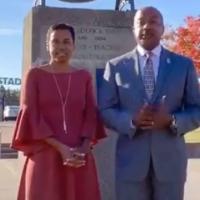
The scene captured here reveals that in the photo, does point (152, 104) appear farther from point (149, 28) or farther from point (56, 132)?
point (56, 132)

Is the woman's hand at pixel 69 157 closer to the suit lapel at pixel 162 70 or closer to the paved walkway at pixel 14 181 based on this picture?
the suit lapel at pixel 162 70

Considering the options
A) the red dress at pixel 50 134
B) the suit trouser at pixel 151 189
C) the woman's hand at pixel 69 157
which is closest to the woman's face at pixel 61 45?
the red dress at pixel 50 134

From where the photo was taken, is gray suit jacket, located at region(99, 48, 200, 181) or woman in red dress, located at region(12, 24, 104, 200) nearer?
gray suit jacket, located at region(99, 48, 200, 181)

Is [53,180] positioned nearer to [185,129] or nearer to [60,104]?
[60,104]

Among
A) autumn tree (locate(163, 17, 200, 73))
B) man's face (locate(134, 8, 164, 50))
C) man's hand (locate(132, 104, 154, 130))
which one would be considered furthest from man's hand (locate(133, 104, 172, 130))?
autumn tree (locate(163, 17, 200, 73))

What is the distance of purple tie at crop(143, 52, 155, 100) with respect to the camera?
3977mm

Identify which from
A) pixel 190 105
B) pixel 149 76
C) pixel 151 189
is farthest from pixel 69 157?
pixel 190 105

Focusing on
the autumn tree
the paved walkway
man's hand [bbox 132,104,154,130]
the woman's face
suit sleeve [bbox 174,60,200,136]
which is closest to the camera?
man's hand [bbox 132,104,154,130]

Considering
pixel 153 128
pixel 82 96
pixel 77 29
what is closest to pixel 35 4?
pixel 77 29

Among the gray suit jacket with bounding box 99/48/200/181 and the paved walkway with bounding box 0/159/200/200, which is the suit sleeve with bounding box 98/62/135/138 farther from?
the paved walkway with bounding box 0/159/200/200

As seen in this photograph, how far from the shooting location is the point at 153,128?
390 cm

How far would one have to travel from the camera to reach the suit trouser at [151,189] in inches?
156

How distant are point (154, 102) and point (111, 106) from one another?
299 millimetres

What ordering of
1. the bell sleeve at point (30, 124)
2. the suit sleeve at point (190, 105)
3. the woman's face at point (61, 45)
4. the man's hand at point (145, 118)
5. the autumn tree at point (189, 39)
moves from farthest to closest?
the autumn tree at point (189, 39), the woman's face at point (61, 45), the bell sleeve at point (30, 124), the suit sleeve at point (190, 105), the man's hand at point (145, 118)
